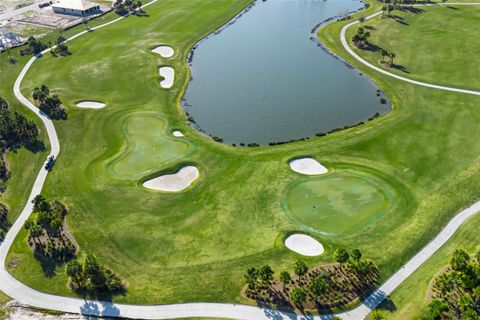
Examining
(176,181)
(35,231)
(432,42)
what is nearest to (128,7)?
(176,181)

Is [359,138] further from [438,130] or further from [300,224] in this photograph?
[300,224]

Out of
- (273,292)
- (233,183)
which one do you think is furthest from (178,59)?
(273,292)

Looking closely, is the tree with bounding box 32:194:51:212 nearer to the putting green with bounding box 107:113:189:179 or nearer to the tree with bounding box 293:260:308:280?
the putting green with bounding box 107:113:189:179

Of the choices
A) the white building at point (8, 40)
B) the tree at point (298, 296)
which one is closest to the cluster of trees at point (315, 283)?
the tree at point (298, 296)

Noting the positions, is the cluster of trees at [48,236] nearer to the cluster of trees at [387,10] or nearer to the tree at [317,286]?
the tree at [317,286]

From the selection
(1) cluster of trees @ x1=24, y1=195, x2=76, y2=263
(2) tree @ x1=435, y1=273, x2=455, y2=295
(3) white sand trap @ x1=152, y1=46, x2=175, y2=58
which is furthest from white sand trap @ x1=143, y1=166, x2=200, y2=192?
(3) white sand trap @ x1=152, y1=46, x2=175, y2=58

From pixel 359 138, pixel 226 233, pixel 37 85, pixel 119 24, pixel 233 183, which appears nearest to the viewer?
pixel 226 233
